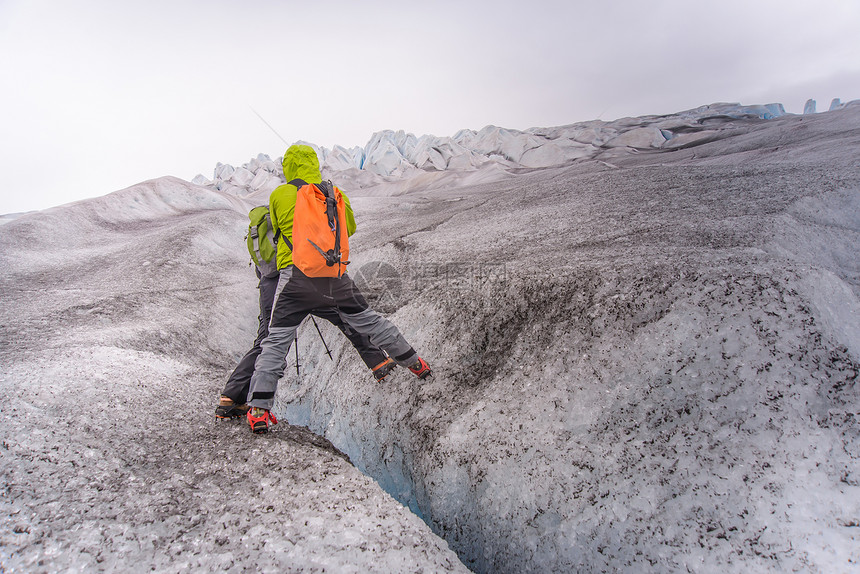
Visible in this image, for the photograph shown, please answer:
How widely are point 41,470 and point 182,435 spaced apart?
89 cm

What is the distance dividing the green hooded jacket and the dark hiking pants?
53cm

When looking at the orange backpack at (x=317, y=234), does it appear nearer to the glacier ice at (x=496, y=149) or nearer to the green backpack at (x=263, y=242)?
the green backpack at (x=263, y=242)

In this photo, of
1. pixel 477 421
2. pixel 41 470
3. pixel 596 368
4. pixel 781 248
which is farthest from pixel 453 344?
pixel 781 248

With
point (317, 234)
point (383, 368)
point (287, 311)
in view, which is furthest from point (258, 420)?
point (317, 234)

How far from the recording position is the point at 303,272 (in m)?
3.19

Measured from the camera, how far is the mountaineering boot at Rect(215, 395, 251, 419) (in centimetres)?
362

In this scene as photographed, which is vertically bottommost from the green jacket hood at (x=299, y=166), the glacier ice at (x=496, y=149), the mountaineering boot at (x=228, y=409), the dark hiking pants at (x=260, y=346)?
the mountaineering boot at (x=228, y=409)

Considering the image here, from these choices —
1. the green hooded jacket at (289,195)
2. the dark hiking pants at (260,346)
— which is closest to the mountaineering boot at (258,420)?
→ the dark hiking pants at (260,346)

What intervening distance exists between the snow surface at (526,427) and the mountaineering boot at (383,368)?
0.19 metres

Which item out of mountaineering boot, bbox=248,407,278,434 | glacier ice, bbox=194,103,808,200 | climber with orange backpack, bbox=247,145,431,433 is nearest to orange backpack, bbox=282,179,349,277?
climber with orange backpack, bbox=247,145,431,433

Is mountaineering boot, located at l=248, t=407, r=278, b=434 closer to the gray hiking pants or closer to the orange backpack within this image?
the gray hiking pants

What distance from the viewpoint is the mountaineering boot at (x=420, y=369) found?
12.4 feet

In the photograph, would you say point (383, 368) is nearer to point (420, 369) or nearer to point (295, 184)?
point (420, 369)

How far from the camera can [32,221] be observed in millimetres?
12719
